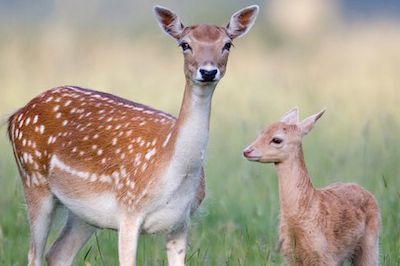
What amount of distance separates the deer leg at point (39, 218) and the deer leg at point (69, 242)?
0.18m

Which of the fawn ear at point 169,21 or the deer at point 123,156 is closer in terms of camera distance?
the deer at point 123,156

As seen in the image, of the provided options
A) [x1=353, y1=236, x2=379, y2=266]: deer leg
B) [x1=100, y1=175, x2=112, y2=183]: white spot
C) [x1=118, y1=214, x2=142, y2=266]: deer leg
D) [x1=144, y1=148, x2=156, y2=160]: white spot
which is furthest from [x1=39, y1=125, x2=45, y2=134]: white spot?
[x1=353, y1=236, x2=379, y2=266]: deer leg

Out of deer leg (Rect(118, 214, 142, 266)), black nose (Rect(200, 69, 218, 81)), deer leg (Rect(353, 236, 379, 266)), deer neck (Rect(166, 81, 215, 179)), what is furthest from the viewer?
deer leg (Rect(353, 236, 379, 266))

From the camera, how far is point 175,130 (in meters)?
7.97

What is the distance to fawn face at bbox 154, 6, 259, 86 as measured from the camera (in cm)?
755

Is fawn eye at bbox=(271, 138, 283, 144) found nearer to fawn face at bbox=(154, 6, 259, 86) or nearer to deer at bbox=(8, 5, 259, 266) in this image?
deer at bbox=(8, 5, 259, 266)

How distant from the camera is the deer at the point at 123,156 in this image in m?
7.82

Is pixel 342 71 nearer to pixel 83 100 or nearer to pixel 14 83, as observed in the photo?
pixel 14 83

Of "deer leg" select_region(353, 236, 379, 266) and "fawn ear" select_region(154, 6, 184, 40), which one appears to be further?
"deer leg" select_region(353, 236, 379, 266)

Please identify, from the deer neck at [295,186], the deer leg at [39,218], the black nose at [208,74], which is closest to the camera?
the black nose at [208,74]

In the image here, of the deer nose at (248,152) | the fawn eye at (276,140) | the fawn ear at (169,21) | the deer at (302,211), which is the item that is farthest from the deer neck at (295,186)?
the fawn ear at (169,21)

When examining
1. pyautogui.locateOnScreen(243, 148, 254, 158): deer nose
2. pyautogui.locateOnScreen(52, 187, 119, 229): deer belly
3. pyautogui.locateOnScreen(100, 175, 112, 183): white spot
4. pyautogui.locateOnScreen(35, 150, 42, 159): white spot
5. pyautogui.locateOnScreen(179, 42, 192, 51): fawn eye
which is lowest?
pyautogui.locateOnScreen(52, 187, 119, 229): deer belly

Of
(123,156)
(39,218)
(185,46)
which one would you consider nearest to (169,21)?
(185,46)

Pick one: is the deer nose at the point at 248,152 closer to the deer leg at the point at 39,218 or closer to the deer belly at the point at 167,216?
the deer belly at the point at 167,216
